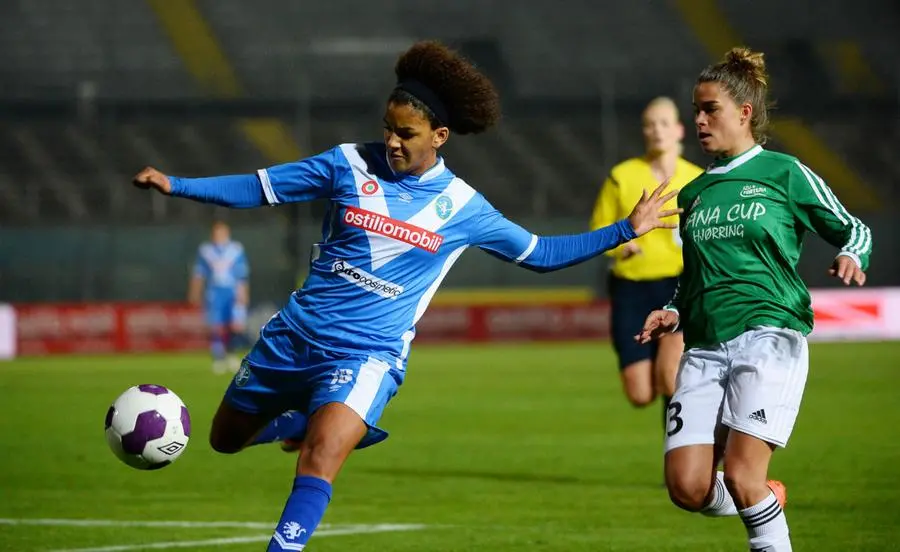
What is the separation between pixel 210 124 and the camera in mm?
33156

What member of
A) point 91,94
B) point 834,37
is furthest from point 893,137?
point 91,94

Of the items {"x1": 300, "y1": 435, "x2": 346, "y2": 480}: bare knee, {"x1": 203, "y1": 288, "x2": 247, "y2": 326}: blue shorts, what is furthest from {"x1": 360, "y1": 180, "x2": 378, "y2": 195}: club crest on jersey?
{"x1": 203, "y1": 288, "x2": 247, "y2": 326}: blue shorts

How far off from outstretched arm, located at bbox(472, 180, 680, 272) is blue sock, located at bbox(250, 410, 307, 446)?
149cm

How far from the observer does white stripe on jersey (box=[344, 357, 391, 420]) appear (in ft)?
19.9

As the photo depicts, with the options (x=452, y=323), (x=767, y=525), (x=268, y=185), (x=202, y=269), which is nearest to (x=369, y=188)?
(x=268, y=185)

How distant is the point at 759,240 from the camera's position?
5.86 metres

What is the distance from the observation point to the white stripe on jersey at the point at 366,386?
6.07 meters

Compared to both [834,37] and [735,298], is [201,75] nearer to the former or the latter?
[834,37]

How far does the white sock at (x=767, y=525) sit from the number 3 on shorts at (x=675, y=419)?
418mm

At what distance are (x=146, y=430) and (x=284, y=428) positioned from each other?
958 millimetres

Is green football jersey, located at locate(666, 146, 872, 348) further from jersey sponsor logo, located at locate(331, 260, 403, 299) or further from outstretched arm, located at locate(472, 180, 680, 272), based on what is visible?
jersey sponsor logo, located at locate(331, 260, 403, 299)

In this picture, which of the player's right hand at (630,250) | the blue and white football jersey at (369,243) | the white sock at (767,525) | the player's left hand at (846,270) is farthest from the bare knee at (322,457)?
the player's right hand at (630,250)

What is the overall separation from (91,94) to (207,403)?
1602 cm

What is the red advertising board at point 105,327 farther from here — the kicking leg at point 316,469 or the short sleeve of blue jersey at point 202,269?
the kicking leg at point 316,469
